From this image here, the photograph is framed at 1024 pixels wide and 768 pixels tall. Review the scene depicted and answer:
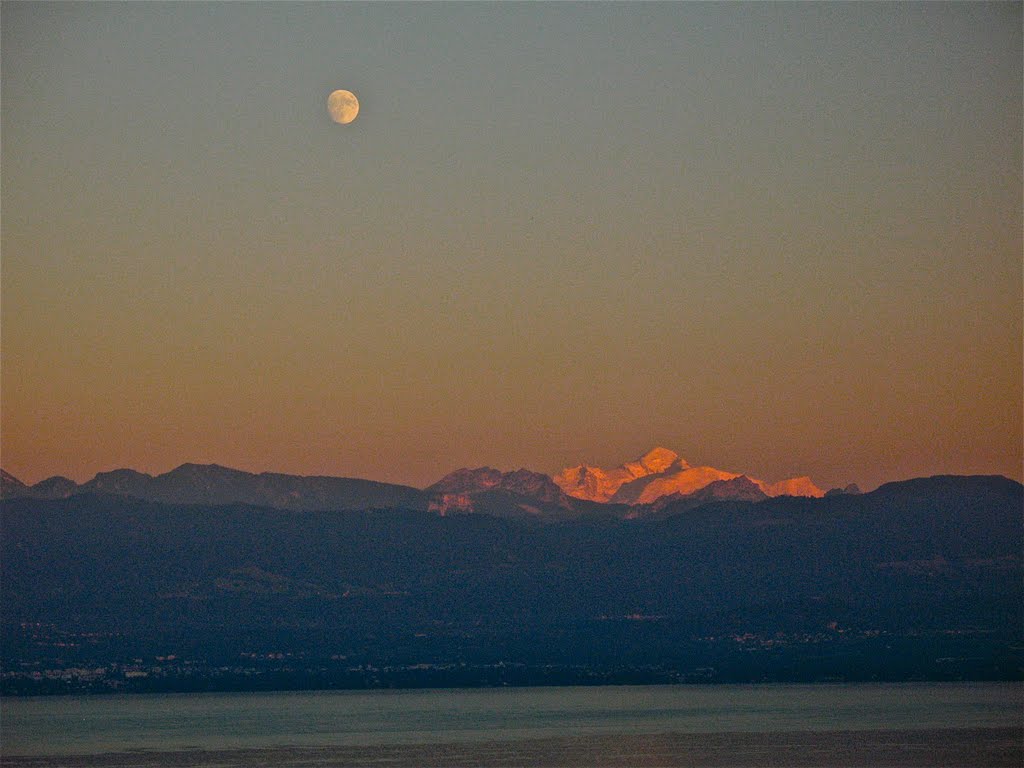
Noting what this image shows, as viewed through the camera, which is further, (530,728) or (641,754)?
(530,728)

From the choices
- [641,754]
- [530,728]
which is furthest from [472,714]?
[641,754]

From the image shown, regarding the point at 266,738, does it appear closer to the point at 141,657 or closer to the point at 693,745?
the point at 693,745

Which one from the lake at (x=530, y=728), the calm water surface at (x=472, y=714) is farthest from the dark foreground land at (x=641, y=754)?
the calm water surface at (x=472, y=714)

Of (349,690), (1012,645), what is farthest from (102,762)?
(1012,645)

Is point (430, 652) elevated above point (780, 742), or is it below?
above

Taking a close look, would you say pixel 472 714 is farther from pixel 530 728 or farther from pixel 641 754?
pixel 641 754

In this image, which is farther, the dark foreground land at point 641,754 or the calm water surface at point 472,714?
the calm water surface at point 472,714

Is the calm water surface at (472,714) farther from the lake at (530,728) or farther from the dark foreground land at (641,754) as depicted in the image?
the dark foreground land at (641,754)
